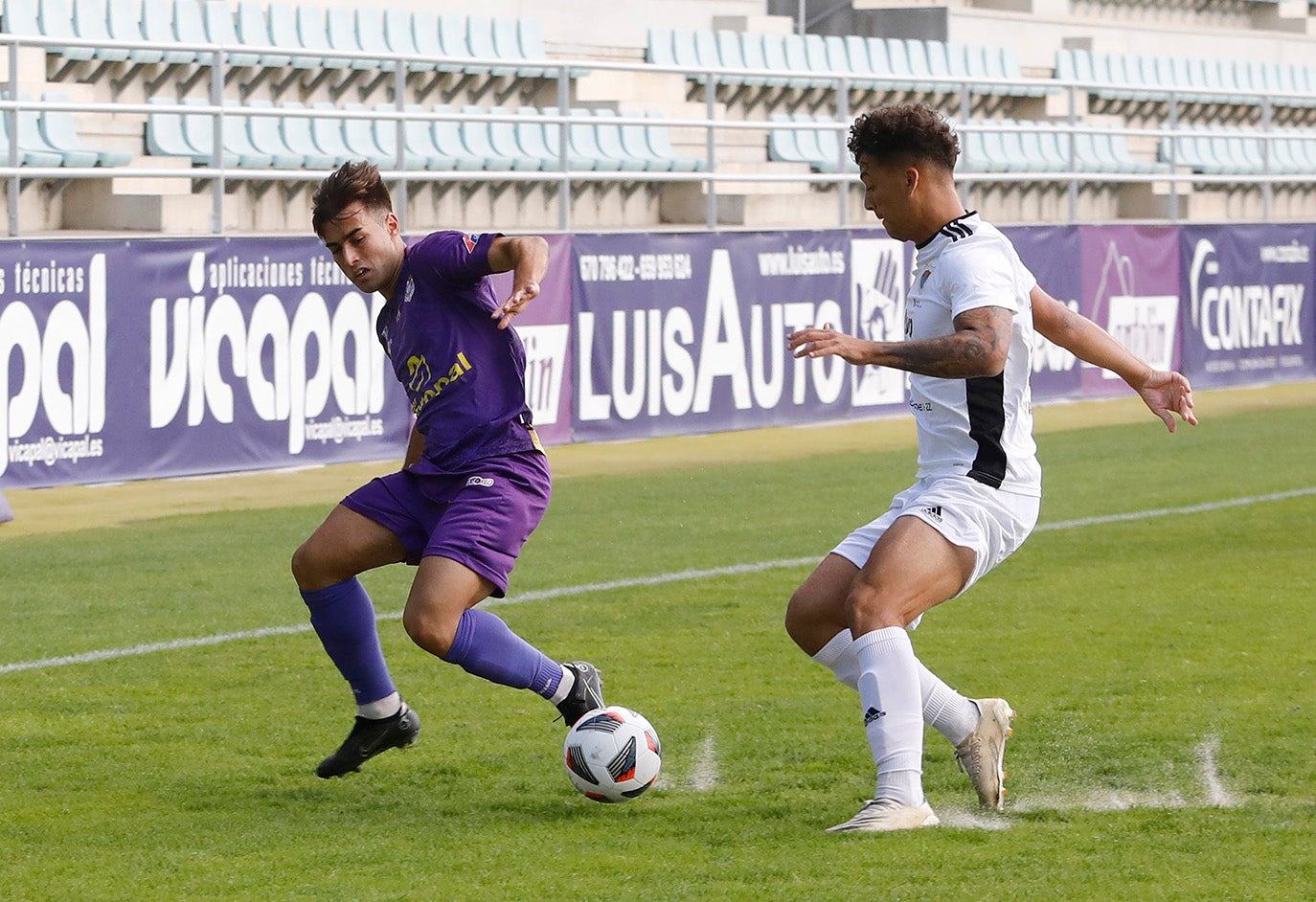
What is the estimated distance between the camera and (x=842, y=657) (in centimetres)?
512

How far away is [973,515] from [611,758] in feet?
3.57

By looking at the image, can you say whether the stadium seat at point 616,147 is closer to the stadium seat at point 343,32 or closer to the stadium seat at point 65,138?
the stadium seat at point 343,32

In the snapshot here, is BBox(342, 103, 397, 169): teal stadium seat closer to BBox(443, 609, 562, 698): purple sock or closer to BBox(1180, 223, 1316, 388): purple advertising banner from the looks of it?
BBox(1180, 223, 1316, 388): purple advertising banner

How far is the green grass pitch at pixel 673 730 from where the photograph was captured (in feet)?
15.0

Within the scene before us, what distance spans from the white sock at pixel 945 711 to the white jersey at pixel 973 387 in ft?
1.71

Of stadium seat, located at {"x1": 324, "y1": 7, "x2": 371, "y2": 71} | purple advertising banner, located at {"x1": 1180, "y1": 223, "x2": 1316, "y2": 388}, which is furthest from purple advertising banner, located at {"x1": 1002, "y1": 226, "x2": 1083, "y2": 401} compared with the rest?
stadium seat, located at {"x1": 324, "y1": 7, "x2": 371, "y2": 71}

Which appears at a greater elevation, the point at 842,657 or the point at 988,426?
the point at 988,426

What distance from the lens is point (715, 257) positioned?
619 inches

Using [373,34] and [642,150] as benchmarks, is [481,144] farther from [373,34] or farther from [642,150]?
[642,150]

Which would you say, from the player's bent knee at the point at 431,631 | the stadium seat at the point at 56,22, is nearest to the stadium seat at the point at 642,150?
the stadium seat at the point at 56,22

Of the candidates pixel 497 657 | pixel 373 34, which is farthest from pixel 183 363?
pixel 497 657

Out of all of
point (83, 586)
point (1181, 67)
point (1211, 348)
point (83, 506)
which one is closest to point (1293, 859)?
point (83, 586)

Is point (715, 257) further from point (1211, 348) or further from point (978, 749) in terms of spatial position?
point (978, 749)

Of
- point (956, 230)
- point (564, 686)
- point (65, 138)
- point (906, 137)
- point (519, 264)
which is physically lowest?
point (564, 686)
